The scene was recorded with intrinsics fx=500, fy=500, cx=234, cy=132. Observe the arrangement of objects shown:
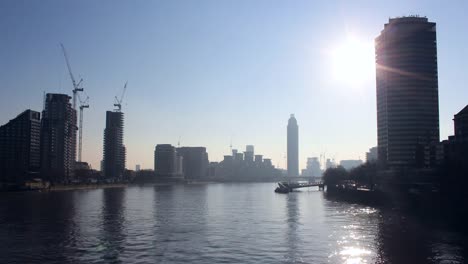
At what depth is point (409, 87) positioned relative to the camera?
18238cm

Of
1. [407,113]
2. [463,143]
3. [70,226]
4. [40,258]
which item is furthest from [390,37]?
[40,258]

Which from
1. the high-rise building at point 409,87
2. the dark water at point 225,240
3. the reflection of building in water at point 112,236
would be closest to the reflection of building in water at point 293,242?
the dark water at point 225,240

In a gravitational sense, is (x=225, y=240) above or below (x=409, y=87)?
below

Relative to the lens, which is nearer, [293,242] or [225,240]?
[293,242]

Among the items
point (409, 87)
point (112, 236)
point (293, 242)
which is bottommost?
point (293, 242)

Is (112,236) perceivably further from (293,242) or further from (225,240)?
(293,242)

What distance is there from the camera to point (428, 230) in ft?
195

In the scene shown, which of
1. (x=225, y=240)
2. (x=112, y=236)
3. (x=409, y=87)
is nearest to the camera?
(x=225, y=240)

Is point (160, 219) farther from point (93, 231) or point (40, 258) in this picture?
point (40, 258)

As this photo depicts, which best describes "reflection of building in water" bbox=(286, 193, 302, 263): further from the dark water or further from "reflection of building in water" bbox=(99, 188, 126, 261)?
"reflection of building in water" bbox=(99, 188, 126, 261)

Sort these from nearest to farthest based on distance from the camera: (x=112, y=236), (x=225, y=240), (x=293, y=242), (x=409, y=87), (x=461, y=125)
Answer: (x=293, y=242) → (x=225, y=240) → (x=112, y=236) → (x=461, y=125) → (x=409, y=87)

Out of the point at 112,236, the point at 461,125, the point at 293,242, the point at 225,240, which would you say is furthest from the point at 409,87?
the point at 112,236

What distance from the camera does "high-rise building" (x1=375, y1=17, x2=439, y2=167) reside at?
18125 centimetres

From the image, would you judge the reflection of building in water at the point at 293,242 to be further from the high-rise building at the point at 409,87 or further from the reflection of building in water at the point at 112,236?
the high-rise building at the point at 409,87
